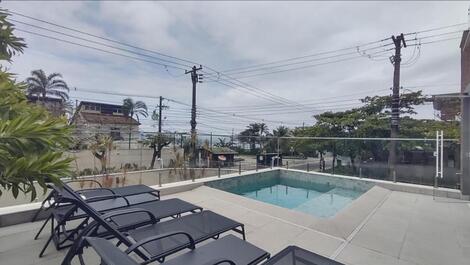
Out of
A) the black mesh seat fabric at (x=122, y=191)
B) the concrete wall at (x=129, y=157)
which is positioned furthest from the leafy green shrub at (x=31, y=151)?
the concrete wall at (x=129, y=157)

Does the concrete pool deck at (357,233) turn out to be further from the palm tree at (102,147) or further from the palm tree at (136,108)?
the palm tree at (136,108)

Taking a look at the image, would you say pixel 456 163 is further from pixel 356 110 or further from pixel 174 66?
pixel 174 66

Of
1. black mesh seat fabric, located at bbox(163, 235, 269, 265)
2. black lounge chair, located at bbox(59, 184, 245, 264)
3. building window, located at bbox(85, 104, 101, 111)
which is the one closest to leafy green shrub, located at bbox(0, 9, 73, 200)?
black lounge chair, located at bbox(59, 184, 245, 264)

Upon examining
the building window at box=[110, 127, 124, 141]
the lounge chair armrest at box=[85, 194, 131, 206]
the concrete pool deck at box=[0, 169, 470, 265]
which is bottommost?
the concrete pool deck at box=[0, 169, 470, 265]

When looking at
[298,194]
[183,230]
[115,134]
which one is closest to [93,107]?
[115,134]

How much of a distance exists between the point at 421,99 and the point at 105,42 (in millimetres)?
18484

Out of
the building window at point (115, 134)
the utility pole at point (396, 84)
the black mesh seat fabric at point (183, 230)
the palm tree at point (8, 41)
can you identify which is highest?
Result: the utility pole at point (396, 84)

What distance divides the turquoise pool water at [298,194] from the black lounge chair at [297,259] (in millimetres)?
4410

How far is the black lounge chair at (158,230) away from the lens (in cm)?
202

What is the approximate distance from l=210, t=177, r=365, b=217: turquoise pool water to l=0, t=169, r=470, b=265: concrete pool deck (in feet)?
4.98

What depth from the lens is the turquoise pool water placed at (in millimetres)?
6578

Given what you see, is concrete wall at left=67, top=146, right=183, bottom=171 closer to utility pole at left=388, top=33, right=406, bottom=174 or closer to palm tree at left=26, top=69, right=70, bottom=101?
utility pole at left=388, top=33, right=406, bottom=174

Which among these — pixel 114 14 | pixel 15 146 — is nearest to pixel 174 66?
pixel 114 14

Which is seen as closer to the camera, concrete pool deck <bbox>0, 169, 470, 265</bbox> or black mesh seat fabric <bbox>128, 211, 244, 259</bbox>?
black mesh seat fabric <bbox>128, 211, 244, 259</bbox>
